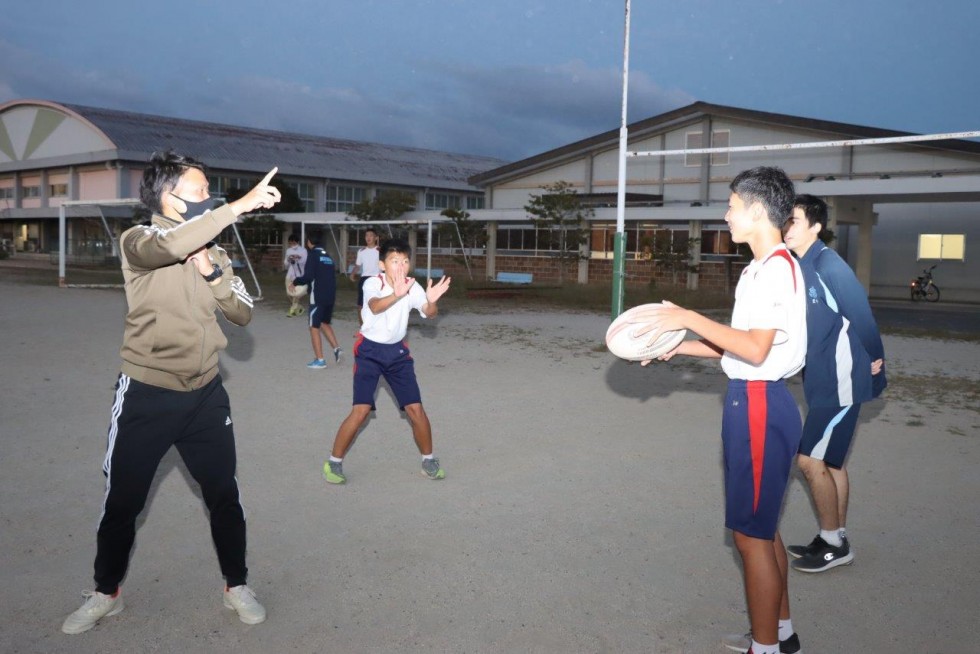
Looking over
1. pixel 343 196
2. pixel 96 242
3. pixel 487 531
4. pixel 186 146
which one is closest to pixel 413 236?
pixel 343 196

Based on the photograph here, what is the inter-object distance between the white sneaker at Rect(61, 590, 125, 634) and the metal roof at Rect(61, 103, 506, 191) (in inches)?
1711

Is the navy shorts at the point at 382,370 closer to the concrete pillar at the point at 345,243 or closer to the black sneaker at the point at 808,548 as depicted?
the black sneaker at the point at 808,548

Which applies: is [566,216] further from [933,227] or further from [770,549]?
[770,549]

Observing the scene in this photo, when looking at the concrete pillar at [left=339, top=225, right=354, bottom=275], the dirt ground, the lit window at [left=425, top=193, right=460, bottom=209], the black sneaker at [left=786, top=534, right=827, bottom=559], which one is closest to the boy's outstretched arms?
the dirt ground

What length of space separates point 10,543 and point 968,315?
23.9 m

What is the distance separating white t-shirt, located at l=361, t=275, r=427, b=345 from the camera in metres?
5.45

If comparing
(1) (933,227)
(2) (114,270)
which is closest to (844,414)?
(1) (933,227)

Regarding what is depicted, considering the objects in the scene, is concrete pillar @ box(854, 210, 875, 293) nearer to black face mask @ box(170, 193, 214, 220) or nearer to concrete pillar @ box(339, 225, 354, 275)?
concrete pillar @ box(339, 225, 354, 275)

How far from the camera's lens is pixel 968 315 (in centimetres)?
2223

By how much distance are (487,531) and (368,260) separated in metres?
9.27

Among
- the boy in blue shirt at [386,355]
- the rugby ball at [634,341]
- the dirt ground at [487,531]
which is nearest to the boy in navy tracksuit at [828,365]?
the dirt ground at [487,531]

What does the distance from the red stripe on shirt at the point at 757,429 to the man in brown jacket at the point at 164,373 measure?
196 cm

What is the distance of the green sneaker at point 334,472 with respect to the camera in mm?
5484

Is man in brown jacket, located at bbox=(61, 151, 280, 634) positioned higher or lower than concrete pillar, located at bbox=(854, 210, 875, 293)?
lower
